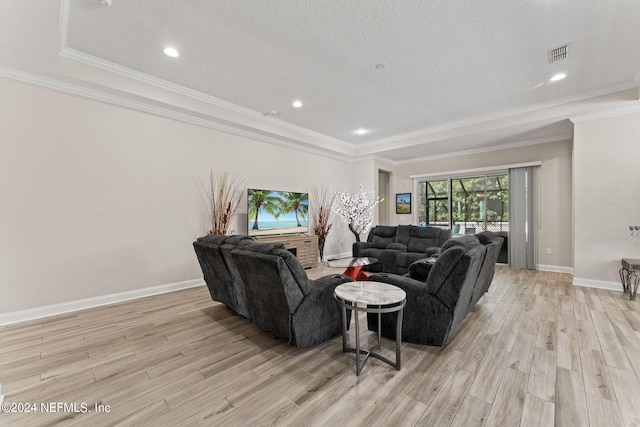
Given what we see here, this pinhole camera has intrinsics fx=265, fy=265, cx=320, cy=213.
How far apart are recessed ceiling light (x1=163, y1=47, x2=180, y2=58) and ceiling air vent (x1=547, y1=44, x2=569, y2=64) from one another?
4440 mm

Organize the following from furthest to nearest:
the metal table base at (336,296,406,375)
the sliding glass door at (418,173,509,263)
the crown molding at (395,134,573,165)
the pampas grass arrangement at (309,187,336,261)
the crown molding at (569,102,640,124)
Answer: the pampas grass arrangement at (309,187,336,261) < the sliding glass door at (418,173,509,263) < the crown molding at (395,134,573,165) < the crown molding at (569,102,640,124) < the metal table base at (336,296,406,375)

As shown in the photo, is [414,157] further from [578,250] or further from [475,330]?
[475,330]

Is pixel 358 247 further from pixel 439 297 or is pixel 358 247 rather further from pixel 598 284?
pixel 598 284

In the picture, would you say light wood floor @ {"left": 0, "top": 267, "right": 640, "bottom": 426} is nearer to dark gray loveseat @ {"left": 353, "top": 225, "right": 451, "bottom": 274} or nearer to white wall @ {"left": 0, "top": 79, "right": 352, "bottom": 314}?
white wall @ {"left": 0, "top": 79, "right": 352, "bottom": 314}

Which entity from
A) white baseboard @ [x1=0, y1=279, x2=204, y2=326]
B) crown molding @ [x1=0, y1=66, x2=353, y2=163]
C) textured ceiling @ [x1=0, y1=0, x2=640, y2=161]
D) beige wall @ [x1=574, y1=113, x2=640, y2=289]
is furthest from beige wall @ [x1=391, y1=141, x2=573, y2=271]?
white baseboard @ [x1=0, y1=279, x2=204, y2=326]

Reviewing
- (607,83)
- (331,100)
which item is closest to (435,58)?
(331,100)

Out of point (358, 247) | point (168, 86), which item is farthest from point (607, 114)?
point (168, 86)

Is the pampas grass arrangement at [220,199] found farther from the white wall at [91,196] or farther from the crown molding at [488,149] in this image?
the crown molding at [488,149]

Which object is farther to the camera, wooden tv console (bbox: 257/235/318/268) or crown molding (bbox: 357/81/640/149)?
wooden tv console (bbox: 257/235/318/268)

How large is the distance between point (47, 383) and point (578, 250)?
6.95 m

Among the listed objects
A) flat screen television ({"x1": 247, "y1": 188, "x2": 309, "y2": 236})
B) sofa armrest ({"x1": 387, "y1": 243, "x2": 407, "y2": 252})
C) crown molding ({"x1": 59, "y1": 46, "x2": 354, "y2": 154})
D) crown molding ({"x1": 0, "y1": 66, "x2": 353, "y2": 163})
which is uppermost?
crown molding ({"x1": 59, "y1": 46, "x2": 354, "y2": 154})

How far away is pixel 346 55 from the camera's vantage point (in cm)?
322

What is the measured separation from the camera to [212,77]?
376cm

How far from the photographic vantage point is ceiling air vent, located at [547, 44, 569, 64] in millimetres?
3064
